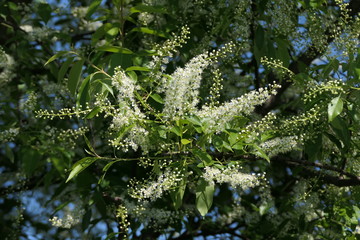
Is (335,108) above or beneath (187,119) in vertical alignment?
above

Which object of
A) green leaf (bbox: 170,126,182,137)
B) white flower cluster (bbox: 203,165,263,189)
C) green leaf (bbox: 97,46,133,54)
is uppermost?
green leaf (bbox: 97,46,133,54)

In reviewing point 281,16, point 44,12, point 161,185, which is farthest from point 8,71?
point 161,185

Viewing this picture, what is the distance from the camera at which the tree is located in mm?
2509

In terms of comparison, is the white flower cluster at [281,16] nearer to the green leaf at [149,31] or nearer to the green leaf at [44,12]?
the green leaf at [149,31]

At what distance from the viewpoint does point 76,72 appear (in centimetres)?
306

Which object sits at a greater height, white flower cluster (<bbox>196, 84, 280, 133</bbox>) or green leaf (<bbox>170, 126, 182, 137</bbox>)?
white flower cluster (<bbox>196, 84, 280, 133</bbox>)

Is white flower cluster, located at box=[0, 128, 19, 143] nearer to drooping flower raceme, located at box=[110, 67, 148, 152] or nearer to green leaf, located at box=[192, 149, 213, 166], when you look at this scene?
drooping flower raceme, located at box=[110, 67, 148, 152]

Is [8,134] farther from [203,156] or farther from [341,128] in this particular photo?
[341,128]

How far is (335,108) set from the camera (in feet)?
8.26

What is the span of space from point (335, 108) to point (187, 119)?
2.28 feet

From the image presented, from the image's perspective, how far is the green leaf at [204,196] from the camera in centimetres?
260

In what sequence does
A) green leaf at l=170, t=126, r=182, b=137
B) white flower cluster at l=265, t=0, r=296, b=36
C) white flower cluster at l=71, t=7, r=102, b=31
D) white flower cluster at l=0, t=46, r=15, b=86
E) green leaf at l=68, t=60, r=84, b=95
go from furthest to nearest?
white flower cluster at l=71, t=7, r=102, b=31
white flower cluster at l=0, t=46, r=15, b=86
white flower cluster at l=265, t=0, r=296, b=36
green leaf at l=68, t=60, r=84, b=95
green leaf at l=170, t=126, r=182, b=137

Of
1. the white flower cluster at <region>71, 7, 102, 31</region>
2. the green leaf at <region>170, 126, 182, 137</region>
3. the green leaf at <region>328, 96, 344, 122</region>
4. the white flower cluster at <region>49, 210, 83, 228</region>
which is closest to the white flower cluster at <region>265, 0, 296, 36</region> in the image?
the green leaf at <region>328, 96, 344, 122</region>

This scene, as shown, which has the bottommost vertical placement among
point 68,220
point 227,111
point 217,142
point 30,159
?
point 30,159
